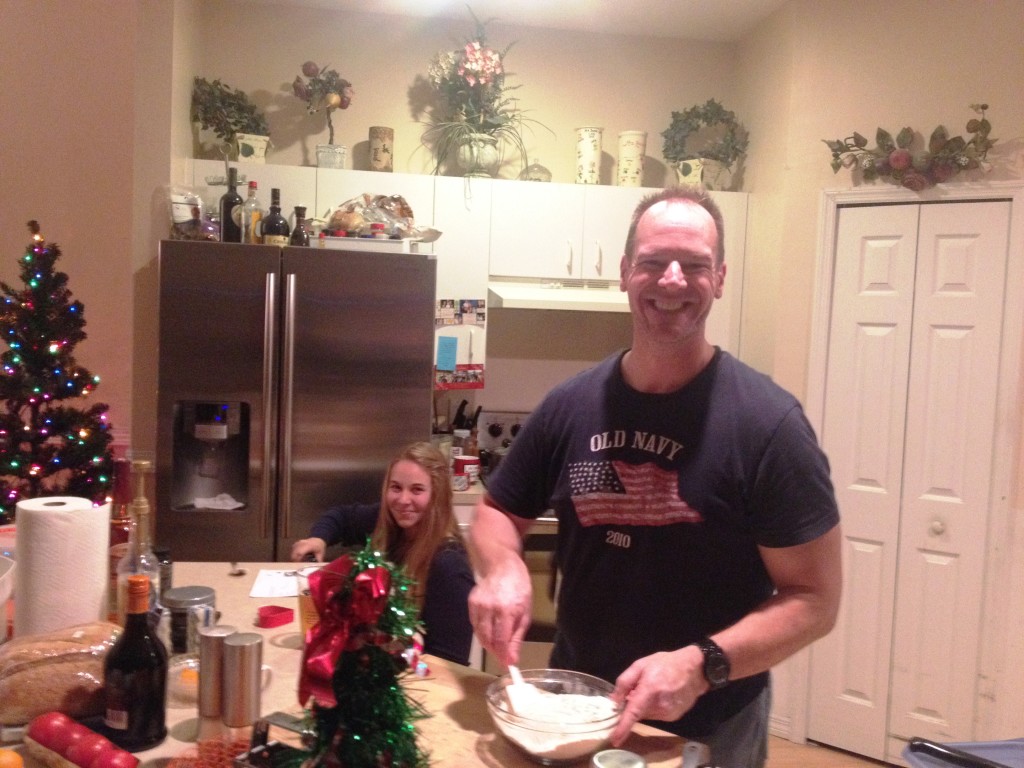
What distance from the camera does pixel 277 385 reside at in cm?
319

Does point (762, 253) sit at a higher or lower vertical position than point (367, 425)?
higher

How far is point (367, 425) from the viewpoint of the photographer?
3254 millimetres

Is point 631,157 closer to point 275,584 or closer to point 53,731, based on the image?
point 275,584

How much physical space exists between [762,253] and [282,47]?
92.2 inches

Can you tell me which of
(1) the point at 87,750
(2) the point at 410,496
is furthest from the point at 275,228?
(1) the point at 87,750

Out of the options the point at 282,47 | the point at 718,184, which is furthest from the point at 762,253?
the point at 282,47

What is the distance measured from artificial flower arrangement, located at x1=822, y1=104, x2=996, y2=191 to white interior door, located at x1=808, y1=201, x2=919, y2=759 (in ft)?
0.47

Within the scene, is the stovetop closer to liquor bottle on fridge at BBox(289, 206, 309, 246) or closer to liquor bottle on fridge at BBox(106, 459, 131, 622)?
liquor bottle on fridge at BBox(289, 206, 309, 246)

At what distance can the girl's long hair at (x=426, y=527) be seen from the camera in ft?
7.54

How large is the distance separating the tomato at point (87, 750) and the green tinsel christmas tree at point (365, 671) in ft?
1.38

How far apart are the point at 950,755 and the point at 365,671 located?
1.40 meters

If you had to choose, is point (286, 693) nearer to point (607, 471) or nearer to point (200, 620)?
point (200, 620)

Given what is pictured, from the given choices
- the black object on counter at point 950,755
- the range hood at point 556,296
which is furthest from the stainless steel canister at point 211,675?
the range hood at point 556,296

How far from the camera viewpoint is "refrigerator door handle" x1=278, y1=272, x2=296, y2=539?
3154 millimetres
